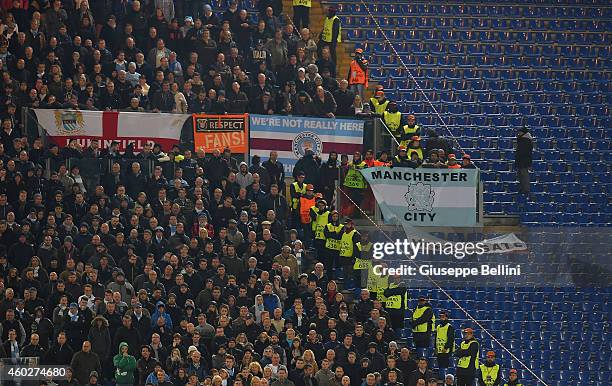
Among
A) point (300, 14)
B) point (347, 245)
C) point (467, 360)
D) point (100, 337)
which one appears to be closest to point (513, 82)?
point (300, 14)

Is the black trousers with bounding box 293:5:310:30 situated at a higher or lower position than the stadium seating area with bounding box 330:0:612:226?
higher

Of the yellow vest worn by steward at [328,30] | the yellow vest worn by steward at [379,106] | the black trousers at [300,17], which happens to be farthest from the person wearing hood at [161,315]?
the black trousers at [300,17]

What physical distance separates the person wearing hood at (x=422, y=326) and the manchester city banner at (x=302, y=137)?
3.80m

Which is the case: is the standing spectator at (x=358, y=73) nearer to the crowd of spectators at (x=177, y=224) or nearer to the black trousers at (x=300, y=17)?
the crowd of spectators at (x=177, y=224)

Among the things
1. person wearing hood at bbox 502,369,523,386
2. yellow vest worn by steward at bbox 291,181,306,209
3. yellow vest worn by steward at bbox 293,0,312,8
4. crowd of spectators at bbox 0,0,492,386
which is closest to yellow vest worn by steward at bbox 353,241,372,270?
crowd of spectators at bbox 0,0,492,386

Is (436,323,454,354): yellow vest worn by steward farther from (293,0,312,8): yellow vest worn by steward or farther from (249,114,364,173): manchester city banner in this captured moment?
(293,0,312,8): yellow vest worn by steward

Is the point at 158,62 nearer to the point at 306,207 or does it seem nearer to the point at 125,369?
the point at 306,207

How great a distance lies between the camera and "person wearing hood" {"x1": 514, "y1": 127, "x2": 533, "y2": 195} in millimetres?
34406

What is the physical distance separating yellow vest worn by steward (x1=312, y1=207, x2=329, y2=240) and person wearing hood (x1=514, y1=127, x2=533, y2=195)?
5114 mm

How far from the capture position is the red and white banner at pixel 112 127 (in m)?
31.7

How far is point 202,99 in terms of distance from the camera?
1277 inches

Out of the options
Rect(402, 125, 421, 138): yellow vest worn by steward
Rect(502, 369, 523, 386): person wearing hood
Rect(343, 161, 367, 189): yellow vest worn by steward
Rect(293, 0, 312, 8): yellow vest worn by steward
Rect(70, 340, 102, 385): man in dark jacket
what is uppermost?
Rect(293, 0, 312, 8): yellow vest worn by steward

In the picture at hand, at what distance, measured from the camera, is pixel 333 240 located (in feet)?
101

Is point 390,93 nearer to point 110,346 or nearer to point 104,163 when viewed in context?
point 104,163
